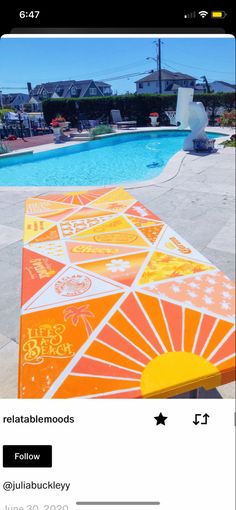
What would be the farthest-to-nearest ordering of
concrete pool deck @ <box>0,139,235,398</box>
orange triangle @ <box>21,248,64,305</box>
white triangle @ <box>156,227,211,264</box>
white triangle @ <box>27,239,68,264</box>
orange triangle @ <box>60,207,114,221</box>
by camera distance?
orange triangle @ <box>60,207,114,221</box> < white triangle @ <box>27,239,68,264</box> < white triangle @ <box>156,227,211,264</box> < concrete pool deck @ <box>0,139,235,398</box> < orange triangle @ <box>21,248,64,305</box>

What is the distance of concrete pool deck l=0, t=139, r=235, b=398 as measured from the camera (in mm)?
3684

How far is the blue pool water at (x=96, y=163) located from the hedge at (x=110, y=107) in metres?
6.22

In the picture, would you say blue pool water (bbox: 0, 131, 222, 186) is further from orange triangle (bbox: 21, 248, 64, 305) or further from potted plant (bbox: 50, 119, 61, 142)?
orange triangle (bbox: 21, 248, 64, 305)

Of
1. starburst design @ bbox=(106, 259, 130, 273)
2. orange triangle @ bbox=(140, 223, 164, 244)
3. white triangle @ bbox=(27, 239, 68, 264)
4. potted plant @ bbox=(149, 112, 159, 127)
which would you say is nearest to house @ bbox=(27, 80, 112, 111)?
potted plant @ bbox=(149, 112, 159, 127)

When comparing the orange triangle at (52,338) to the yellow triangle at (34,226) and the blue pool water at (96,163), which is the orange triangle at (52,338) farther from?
the blue pool water at (96,163)

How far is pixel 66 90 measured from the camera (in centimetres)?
2931

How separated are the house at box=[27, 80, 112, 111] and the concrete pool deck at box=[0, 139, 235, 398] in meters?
19.6

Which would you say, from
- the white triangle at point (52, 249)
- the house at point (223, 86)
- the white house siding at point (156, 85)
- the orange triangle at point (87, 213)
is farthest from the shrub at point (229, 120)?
the white triangle at point (52, 249)

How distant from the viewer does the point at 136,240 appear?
4410mm

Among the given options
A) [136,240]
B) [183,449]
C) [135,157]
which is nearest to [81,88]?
[135,157]

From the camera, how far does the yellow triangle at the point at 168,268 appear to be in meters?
3.43

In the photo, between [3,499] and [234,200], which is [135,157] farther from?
[3,499]
